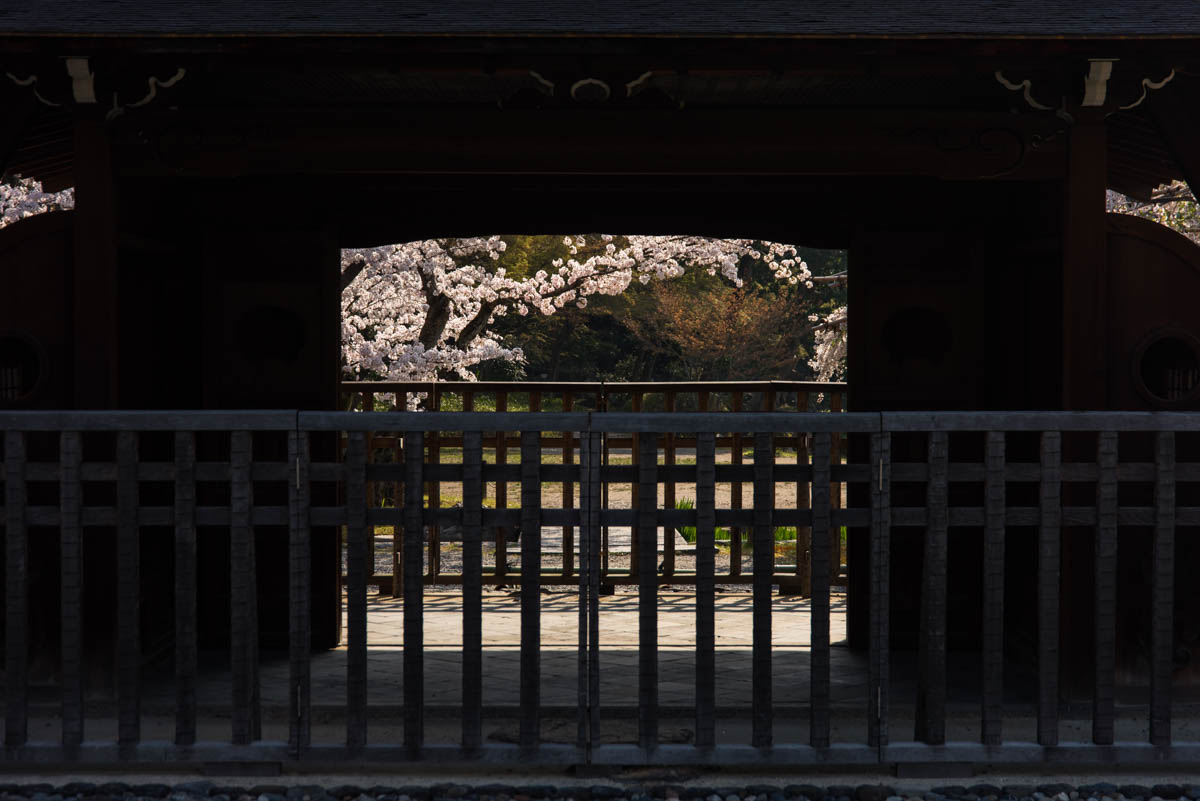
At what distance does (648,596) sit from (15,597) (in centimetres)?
199

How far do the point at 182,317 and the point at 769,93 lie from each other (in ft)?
9.52

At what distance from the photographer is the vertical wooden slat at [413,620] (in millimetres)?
3873

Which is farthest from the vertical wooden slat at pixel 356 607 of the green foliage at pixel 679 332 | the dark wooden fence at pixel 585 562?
the green foliage at pixel 679 332

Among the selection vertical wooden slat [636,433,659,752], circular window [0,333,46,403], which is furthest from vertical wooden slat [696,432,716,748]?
circular window [0,333,46,403]

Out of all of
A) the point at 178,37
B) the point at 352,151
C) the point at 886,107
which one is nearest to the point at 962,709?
the point at 886,107

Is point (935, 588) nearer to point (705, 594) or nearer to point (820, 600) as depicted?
point (820, 600)

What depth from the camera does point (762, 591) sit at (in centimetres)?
389

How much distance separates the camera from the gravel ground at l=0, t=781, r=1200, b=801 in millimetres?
3762

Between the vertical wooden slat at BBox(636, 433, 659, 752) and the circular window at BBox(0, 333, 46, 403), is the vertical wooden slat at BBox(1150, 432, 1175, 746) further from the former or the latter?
the circular window at BBox(0, 333, 46, 403)

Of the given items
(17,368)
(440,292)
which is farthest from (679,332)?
(17,368)

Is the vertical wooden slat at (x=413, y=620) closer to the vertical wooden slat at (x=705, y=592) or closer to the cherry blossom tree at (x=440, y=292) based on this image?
the vertical wooden slat at (x=705, y=592)

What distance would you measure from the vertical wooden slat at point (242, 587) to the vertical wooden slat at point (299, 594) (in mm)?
127

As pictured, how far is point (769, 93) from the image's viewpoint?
5.23m

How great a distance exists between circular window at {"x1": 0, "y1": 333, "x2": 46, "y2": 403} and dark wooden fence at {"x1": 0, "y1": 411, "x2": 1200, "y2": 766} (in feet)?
4.19
